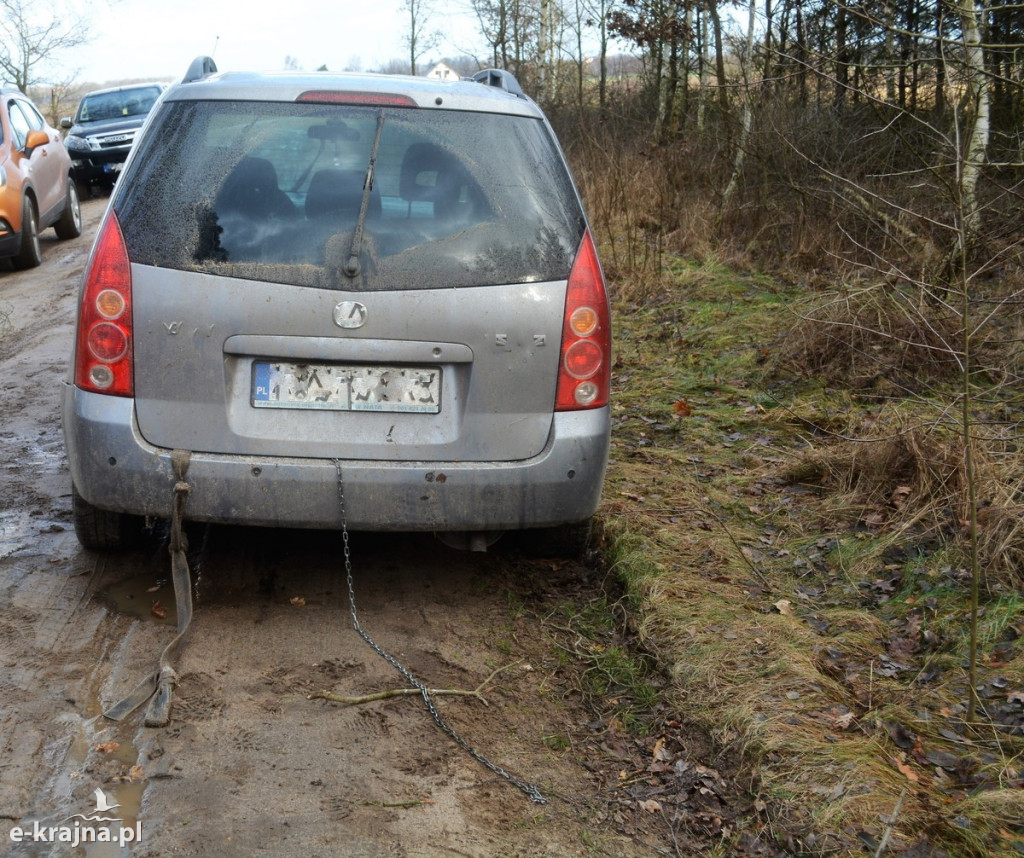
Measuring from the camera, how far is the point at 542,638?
152 inches

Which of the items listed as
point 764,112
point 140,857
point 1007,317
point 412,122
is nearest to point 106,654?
point 140,857

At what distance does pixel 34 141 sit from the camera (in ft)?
40.9

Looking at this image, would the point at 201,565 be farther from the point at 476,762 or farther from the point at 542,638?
the point at 476,762

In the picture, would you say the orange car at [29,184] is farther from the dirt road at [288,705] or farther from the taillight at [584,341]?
the taillight at [584,341]

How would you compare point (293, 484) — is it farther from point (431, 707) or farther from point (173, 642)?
point (431, 707)

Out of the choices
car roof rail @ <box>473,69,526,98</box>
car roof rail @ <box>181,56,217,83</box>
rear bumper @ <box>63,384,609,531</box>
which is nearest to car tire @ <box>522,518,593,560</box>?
rear bumper @ <box>63,384,609,531</box>

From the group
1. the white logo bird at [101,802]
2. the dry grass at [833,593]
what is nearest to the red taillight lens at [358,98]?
the dry grass at [833,593]

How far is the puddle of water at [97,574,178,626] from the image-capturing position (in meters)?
3.82

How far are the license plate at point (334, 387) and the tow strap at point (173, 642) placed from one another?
37cm

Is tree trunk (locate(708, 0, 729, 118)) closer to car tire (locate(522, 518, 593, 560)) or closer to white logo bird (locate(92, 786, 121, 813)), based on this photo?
car tire (locate(522, 518, 593, 560))

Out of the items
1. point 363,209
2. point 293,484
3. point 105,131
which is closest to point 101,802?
point 293,484

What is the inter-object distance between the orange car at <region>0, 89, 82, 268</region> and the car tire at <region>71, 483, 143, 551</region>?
8.77 meters

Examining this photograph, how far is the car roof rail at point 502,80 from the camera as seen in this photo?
15.2ft

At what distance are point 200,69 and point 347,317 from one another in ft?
5.59
